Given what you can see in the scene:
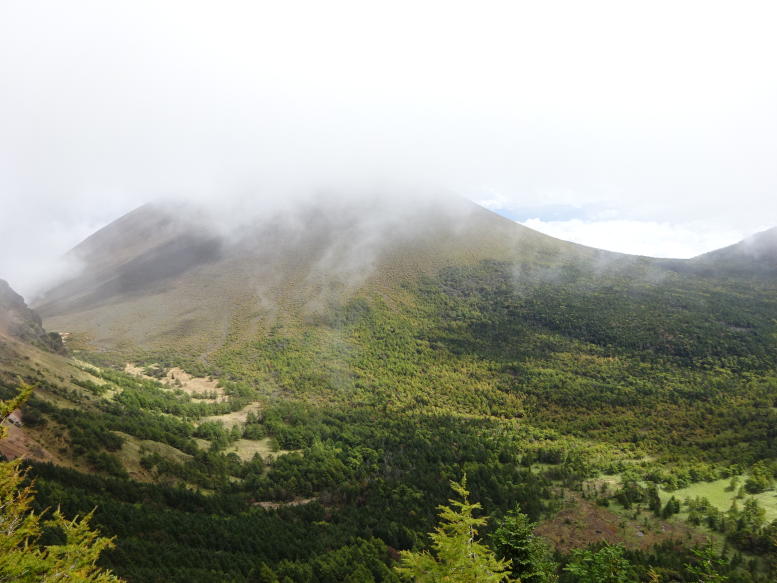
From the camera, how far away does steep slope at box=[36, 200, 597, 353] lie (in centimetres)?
12633

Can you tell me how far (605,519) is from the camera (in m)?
44.2

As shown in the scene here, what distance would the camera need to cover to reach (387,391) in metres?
100

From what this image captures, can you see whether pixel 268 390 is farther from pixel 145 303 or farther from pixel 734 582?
pixel 734 582

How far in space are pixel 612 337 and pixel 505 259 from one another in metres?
55.4

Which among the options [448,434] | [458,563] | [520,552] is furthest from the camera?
[448,434]

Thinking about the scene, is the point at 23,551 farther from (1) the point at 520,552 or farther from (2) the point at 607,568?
(1) the point at 520,552

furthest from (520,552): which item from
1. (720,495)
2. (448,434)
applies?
(448,434)

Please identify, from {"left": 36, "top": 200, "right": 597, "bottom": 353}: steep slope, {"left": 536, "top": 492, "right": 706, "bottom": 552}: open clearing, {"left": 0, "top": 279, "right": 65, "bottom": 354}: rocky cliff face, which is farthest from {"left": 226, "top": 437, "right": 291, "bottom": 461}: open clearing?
{"left": 36, "top": 200, "right": 597, "bottom": 353}: steep slope

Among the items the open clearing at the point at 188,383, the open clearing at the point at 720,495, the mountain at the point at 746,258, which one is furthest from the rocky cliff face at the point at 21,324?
the mountain at the point at 746,258

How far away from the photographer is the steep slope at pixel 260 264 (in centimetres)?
12633

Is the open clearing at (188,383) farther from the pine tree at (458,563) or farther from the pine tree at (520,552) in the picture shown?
the pine tree at (458,563)

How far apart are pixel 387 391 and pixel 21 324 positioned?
3140 inches

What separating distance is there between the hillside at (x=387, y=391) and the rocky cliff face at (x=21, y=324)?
343 inches

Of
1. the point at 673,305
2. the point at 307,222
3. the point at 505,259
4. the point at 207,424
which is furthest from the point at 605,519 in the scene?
the point at 307,222
